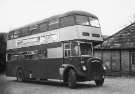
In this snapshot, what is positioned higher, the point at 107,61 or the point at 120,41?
the point at 120,41

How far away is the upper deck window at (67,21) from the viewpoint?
584 inches

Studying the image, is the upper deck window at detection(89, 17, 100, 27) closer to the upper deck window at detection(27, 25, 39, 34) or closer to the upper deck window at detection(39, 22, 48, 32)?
the upper deck window at detection(39, 22, 48, 32)

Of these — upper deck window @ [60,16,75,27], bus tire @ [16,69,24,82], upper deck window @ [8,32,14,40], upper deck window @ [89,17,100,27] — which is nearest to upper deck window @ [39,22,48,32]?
upper deck window @ [60,16,75,27]

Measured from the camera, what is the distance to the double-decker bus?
1433 centimetres

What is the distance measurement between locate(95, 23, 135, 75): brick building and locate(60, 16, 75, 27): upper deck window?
407 inches

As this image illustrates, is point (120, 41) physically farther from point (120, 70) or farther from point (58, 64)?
point (58, 64)

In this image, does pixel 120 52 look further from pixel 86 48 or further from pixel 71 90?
pixel 71 90

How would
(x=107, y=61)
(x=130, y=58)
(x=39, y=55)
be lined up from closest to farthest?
1. (x=39, y=55)
2. (x=130, y=58)
3. (x=107, y=61)

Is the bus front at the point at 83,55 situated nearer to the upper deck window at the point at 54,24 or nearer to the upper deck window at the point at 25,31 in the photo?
the upper deck window at the point at 54,24

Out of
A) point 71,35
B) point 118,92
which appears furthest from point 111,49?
point 118,92

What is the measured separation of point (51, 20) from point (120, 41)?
10.7 meters

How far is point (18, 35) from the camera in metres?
20.0

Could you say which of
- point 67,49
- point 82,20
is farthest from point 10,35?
point 82,20

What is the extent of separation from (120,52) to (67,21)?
11.2m
